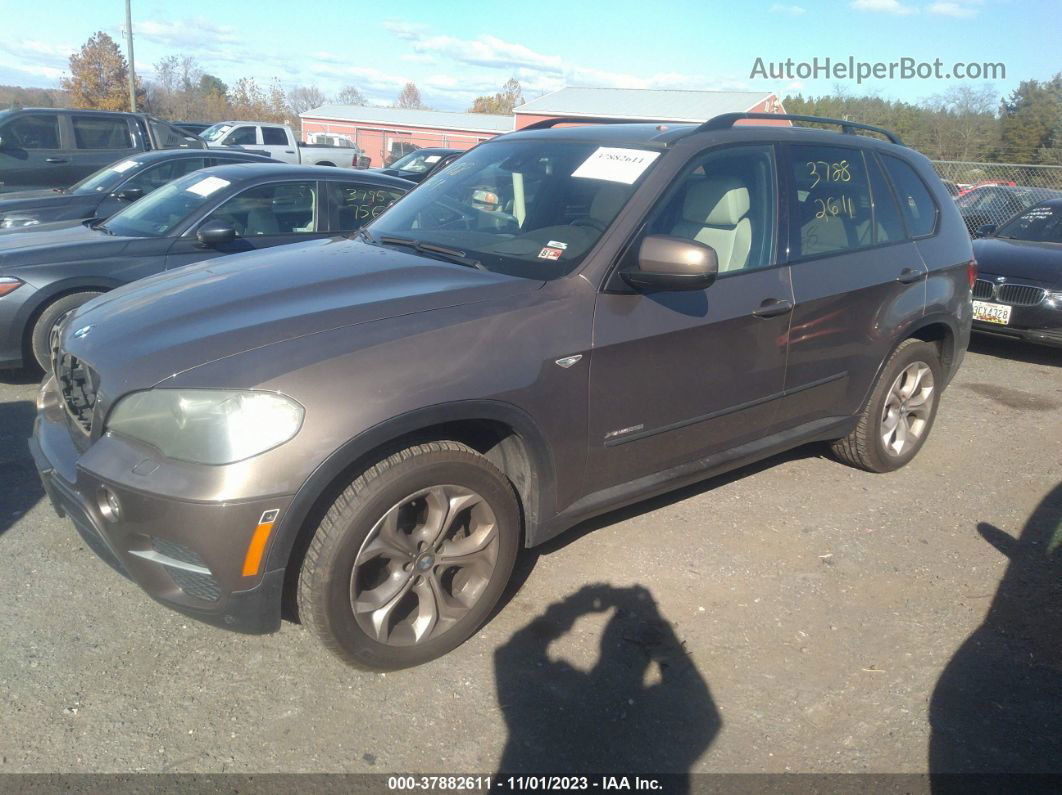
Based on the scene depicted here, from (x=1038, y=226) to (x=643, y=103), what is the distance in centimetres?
4121

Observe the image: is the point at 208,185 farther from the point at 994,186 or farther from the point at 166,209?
the point at 994,186

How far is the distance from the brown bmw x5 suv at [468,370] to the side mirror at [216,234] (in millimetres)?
1845

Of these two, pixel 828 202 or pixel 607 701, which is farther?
pixel 828 202

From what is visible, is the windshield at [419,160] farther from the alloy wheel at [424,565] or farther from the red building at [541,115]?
the alloy wheel at [424,565]

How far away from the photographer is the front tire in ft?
8.64

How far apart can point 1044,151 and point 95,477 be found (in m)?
30.3

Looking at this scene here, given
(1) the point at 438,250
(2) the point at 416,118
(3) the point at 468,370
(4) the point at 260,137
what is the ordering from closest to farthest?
(3) the point at 468,370 → (1) the point at 438,250 → (4) the point at 260,137 → (2) the point at 416,118

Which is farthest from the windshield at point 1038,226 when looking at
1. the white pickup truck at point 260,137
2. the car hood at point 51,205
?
the white pickup truck at point 260,137

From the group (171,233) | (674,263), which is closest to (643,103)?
(171,233)

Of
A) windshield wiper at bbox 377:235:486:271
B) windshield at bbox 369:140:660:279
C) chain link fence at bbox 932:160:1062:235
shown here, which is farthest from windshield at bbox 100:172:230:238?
chain link fence at bbox 932:160:1062:235

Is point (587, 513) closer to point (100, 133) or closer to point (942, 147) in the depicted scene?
point (100, 133)

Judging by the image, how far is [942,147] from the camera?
26797 millimetres

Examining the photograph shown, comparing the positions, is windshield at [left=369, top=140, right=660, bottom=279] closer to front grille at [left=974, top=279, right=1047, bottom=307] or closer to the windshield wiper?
the windshield wiper

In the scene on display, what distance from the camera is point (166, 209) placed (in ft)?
20.9
